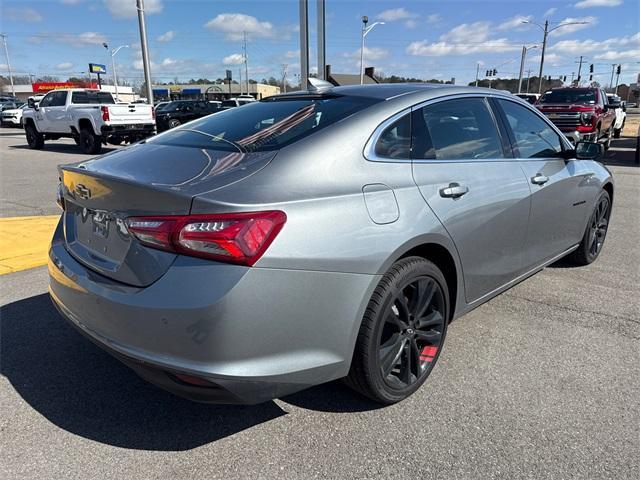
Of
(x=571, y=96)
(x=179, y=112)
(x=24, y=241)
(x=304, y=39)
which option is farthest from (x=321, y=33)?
(x=179, y=112)

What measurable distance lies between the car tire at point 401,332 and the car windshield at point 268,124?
858 mm

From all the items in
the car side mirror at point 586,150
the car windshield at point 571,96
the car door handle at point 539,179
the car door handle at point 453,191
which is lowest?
the car door handle at point 539,179

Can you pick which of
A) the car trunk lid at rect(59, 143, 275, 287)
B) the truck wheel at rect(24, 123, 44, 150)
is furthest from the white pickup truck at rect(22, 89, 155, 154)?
the car trunk lid at rect(59, 143, 275, 287)

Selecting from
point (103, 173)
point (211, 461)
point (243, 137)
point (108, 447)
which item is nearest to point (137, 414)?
point (108, 447)

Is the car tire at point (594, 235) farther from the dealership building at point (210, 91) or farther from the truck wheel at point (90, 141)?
the dealership building at point (210, 91)

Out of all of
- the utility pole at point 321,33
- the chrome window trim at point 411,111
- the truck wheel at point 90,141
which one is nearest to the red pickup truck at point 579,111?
the utility pole at point 321,33

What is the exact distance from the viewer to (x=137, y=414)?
2604 mm

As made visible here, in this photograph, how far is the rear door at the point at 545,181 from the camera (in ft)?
11.8

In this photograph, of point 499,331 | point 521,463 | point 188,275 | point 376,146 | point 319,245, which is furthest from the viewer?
point 499,331

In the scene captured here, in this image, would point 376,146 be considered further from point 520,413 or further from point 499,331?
point 499,331

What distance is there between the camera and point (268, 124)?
2787mm

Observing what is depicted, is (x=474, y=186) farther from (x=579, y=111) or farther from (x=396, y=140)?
(x=579, y=111)

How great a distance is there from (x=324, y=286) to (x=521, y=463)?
4.04 feet

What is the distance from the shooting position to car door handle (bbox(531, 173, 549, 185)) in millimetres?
3571
